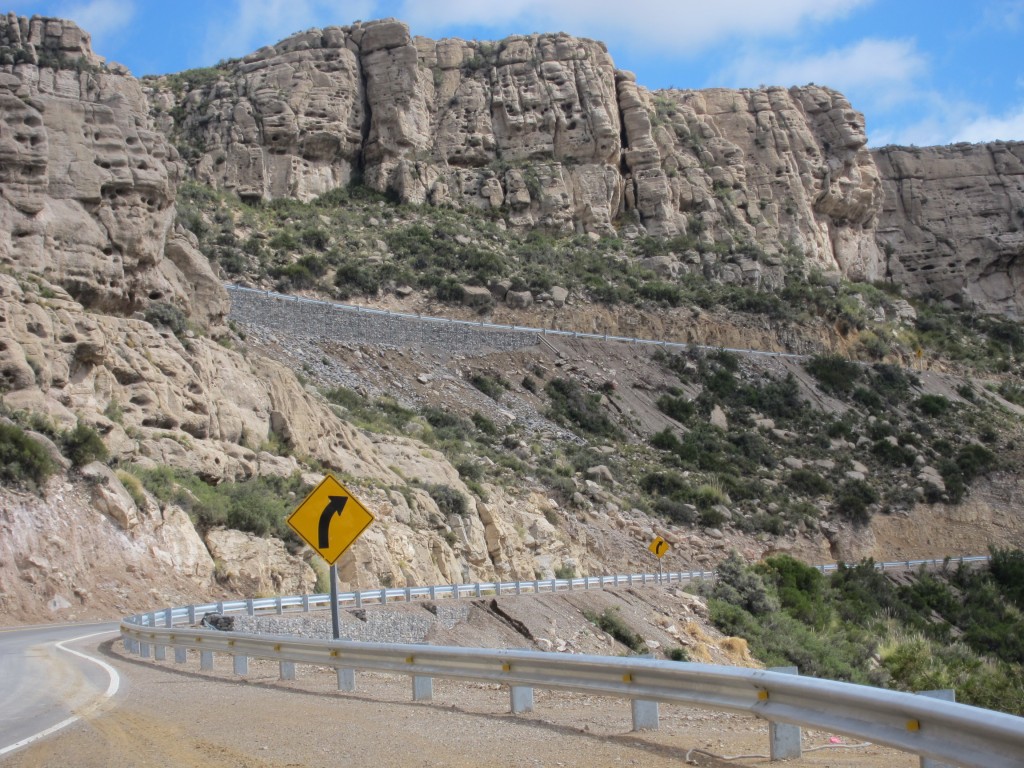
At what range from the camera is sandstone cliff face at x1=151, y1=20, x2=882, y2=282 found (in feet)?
246

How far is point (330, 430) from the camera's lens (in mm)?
33625

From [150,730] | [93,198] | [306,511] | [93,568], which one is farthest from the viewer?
[93,198]

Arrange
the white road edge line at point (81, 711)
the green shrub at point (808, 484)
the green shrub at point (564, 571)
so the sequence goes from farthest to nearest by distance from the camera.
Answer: the green shrub at point (808, 484) → the green shrub at point (564, 571) → the white road edge line at point (81, 711)

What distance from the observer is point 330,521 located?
13.3 m

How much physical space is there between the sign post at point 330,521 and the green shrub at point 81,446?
478 inches

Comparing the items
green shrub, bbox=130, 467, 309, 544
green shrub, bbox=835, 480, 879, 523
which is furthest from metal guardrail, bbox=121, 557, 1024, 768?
green shrub, bbox=835, 480, 879, 523

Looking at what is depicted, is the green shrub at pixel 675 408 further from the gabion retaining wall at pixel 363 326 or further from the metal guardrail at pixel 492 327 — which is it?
the gabion retaining wall at pixel 363 326

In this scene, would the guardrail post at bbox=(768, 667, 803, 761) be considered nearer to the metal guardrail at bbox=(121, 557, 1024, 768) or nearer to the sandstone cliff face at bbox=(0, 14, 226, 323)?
the metal guardrail at bbox=(121, 557, 1024, 768)

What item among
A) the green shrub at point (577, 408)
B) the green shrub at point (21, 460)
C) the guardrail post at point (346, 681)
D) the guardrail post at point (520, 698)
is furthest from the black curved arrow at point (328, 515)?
the green shrub at point (577, 408)

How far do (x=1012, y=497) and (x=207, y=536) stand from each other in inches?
1767

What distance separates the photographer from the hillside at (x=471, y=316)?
26.1 meters

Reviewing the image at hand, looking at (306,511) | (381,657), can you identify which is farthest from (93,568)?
(381,657)

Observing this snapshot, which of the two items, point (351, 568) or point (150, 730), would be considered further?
point (351, 568)

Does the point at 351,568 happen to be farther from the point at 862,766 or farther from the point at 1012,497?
the point at 1012,497
